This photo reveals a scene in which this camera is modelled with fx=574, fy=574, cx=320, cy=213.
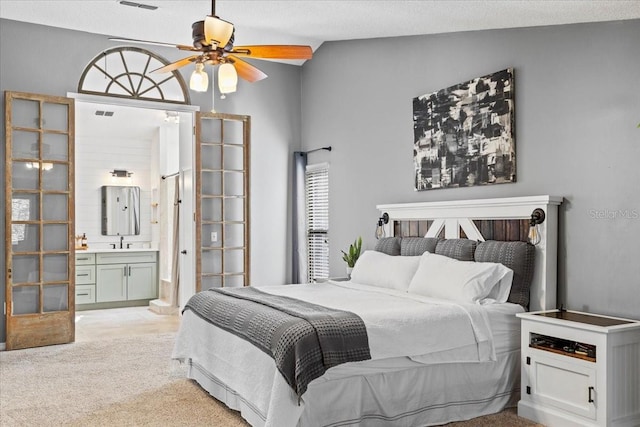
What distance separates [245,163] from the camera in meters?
6.64

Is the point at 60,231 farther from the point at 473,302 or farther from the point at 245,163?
the point at 473,302

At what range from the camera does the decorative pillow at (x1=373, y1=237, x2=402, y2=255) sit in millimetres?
5004

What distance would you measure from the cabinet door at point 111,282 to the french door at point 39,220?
84.4 inches

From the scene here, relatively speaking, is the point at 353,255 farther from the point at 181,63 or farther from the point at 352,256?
the point at 181,63

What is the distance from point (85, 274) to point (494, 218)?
5582mm

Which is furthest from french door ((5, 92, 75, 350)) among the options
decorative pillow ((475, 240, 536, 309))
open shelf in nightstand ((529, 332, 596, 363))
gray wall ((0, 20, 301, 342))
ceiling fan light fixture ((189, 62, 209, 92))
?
open shelf in nightstand ((529, 332, 596, 363))

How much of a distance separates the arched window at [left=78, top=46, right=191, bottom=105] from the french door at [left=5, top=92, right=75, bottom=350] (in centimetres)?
44

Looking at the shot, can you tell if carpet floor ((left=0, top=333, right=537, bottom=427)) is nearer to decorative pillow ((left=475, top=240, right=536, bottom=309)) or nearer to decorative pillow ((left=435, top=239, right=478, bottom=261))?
decorative pillow ((left=475, top=240, right=536, bottom=309))

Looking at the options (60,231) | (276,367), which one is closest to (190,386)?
(276,367)

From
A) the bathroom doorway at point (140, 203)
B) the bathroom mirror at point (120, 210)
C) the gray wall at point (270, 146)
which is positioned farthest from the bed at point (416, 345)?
the bathroom mirror at point (120, 210)

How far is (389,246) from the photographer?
5.05m

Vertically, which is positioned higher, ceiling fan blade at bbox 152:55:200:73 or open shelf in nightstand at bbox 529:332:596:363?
ceiling fan blade at bbox 152:55:200:73

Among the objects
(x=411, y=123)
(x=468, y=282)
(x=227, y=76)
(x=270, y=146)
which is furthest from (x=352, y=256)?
(x=227, y=76)

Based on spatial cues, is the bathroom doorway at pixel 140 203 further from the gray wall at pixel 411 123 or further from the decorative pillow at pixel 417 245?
the decorative pillow at pixel 417 245
